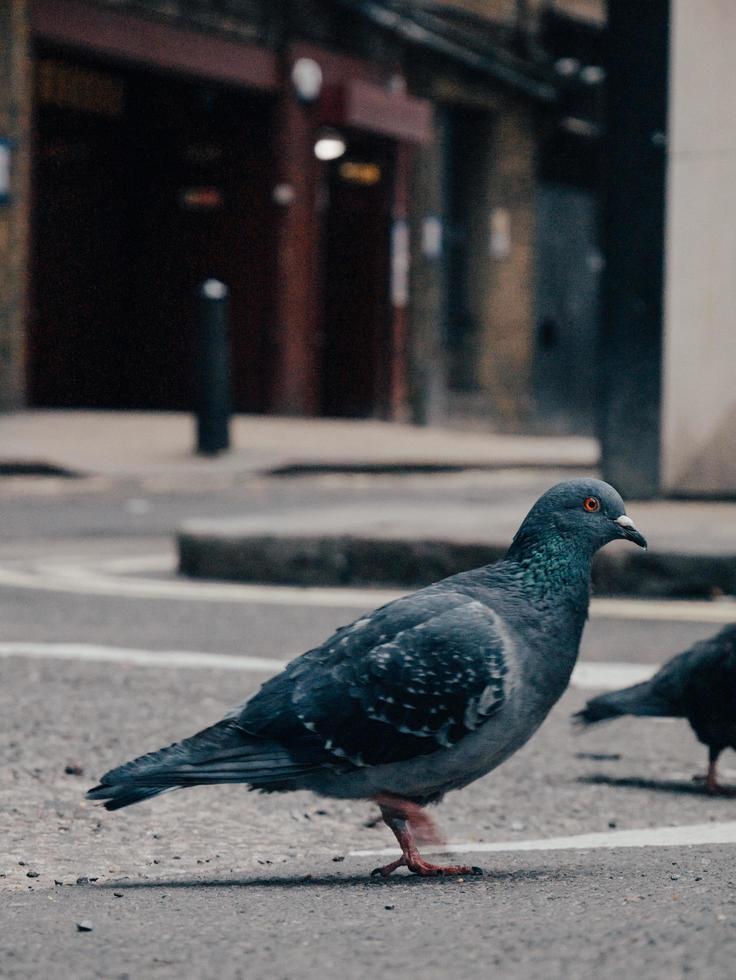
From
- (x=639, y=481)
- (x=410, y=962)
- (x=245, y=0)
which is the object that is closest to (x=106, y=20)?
(x=245, y=0)

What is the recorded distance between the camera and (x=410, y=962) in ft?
9.18

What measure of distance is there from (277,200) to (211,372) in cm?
531

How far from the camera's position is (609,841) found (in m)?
4.29

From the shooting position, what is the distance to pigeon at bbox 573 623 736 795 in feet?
15.9

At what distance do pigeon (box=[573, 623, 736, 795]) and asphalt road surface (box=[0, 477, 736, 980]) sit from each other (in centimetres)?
17

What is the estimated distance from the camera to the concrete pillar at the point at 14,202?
16.5 m

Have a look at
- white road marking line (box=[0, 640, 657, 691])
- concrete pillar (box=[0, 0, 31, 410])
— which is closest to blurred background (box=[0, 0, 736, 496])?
concrete pillar (box=[0, 0, 31, 410])

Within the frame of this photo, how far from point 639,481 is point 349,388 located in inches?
469

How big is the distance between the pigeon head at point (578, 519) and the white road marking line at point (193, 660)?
93.9 inches

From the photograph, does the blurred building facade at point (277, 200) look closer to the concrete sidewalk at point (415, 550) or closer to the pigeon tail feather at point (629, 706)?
the concrete sidewalk at point (415, 550)

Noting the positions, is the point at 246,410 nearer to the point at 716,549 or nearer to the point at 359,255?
the point at 359,255

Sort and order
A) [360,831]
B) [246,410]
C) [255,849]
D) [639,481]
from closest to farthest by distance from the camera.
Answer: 1. [255,849]
2. [360,831]
3. [639,481]
4. [246,410]

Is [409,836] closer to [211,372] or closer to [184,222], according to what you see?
[211,372]

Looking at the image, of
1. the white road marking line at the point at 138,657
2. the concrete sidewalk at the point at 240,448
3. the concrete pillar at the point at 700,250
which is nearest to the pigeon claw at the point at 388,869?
the white road marking line at the point at 138,657
